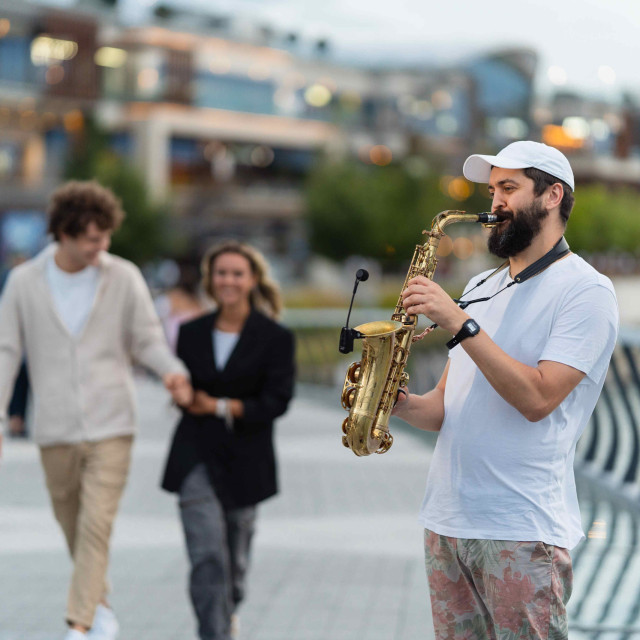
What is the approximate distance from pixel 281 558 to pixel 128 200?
40620 millimetres

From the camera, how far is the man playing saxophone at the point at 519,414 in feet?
8.75

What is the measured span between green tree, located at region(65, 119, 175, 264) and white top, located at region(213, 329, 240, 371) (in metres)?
40.1

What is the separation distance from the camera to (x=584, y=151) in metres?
90.9

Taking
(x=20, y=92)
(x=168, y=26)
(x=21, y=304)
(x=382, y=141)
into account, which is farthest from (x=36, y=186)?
(x=21, y=304)

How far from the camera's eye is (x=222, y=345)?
15.7 feet

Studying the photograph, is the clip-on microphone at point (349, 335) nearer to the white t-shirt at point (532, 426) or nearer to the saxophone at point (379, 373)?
the saxophone at point (379, 373)

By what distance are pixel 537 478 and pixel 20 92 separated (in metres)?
52.9

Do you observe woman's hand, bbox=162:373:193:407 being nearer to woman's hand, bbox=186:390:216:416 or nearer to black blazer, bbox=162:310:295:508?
woman's hand, bbox=186:390:216:416

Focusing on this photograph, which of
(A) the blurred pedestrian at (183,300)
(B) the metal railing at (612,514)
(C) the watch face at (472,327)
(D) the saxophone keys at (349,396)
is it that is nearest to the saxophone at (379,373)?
(D) the saxophone keys at (349,396)

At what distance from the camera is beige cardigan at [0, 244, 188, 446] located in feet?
15.5

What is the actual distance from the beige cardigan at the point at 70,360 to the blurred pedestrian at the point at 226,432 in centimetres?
21

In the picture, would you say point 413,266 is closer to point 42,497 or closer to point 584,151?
point 42,497

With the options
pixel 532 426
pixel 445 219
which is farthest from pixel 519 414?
pixel 445 219

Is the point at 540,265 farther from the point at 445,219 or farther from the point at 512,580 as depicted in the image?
the point at 512,580
